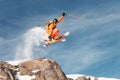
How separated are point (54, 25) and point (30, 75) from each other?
77373 mm

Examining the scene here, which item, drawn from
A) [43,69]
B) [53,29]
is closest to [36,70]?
[43,69]

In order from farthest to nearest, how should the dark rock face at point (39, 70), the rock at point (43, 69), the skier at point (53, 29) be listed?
the rock at point (43, 69), the dark rock face at point (39, 70), the skier at point (53, 29)

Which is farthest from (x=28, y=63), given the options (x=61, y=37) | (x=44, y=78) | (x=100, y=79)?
(x=61, y=37)

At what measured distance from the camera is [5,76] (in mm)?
116938

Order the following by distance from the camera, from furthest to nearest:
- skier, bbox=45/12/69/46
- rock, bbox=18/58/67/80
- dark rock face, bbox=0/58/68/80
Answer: rock, bbox=18/58/67/80
dark rock face, bbox=0/58/68/80
skier, bbox=45/12/69/46

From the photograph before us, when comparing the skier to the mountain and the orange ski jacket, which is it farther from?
the mountain

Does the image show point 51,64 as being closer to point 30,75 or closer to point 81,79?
point 30,75

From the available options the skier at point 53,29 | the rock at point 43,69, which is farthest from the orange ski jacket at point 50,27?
the rock at point 43,69

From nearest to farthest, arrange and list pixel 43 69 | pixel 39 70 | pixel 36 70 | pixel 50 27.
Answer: pixel 50 27 < pixel 43 69 < pixel 39 70 < pixel 36 70

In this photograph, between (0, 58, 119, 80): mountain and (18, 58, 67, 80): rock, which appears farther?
(18, 58, 67, 80): rock

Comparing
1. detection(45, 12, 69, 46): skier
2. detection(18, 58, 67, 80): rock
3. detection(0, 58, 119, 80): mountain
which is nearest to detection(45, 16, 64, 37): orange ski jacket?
detection(45, 12, 69, 46): skier

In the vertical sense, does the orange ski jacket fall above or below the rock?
below

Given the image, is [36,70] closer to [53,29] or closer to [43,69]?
[43,69]

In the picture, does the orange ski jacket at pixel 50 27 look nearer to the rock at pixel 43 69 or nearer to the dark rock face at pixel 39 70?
the dark rock face at pixel 39 70
